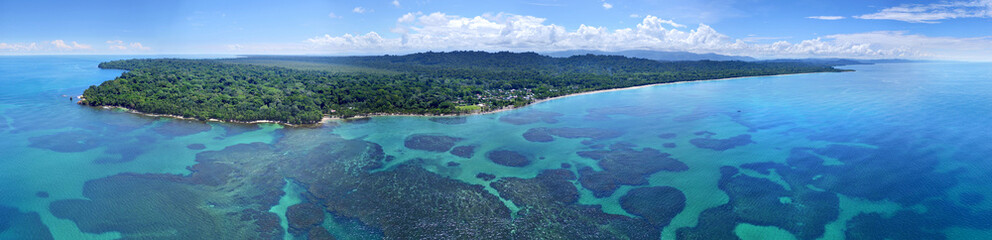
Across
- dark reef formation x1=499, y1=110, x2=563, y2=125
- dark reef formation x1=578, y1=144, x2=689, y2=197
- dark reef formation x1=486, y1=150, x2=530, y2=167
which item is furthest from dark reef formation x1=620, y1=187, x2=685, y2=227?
dark reef formation x1=499, y1=110, x2=563, y2=125

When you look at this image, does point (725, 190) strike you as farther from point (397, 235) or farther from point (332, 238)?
point (332, 238)

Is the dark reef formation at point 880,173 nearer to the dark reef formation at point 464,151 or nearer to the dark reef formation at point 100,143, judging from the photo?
the dark reef formation at point 464,151

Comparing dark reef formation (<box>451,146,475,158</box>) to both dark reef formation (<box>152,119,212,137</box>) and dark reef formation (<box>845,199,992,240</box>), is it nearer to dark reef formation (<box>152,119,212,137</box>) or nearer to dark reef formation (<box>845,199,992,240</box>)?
dark reef formation (<box>845,199,992,240</box>)

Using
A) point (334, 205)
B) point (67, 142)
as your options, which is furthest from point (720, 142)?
point (67, 142)

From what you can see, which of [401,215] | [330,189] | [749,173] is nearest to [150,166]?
[330,189]

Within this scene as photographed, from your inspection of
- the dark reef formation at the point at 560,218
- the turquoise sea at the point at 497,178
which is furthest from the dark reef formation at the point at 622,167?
the dark reef formation at the point at 560,218
